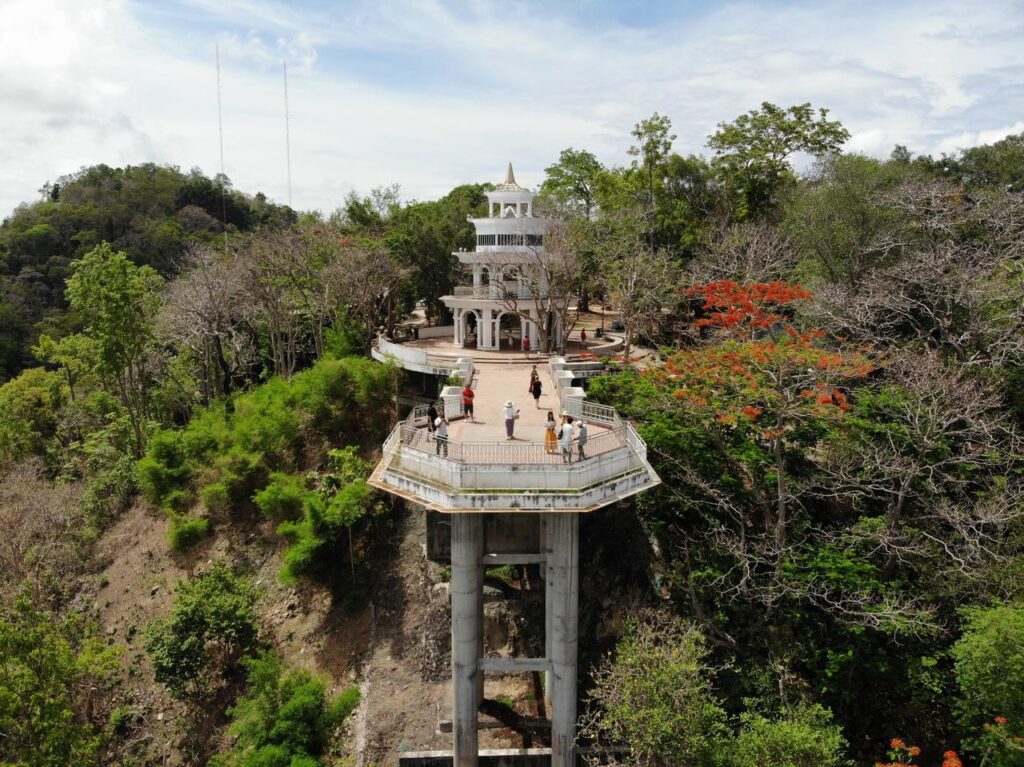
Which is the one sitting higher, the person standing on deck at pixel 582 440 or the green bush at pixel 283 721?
the person standing on deck at pixel 582 440

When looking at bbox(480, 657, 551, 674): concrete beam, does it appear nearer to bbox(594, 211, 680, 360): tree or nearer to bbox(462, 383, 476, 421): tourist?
bbox(462, 383, 476, 421): tourist

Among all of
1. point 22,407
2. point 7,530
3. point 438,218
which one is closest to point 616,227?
point 438,218

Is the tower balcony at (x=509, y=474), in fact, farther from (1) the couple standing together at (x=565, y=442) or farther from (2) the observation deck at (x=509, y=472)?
(1) the couple standing together at (x=565, y=442)

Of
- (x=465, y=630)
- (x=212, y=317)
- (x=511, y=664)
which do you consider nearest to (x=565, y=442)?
(x=465, y=630)

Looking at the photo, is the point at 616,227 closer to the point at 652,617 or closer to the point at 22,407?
the point at 652,617

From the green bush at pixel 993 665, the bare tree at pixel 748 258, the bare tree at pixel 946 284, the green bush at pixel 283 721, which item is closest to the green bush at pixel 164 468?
the green bush at pixel 283 721

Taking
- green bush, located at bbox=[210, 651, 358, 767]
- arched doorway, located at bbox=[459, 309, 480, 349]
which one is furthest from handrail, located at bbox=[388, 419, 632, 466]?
arched doorway, located at bbox=[459, 309, 480, 349]
